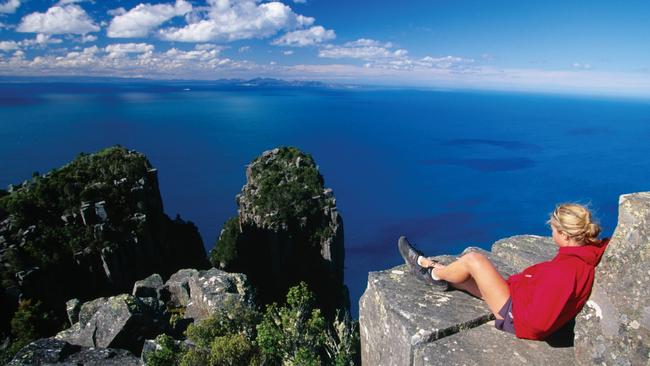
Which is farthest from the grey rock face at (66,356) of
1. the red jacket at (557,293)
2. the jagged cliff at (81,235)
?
the jagged cliff at (81,235)

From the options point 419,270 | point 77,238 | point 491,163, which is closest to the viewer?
point 419,270

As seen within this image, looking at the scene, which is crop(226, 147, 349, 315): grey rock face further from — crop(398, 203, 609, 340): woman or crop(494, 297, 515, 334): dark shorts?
crop(494, 297, 515, 334): dark shorts

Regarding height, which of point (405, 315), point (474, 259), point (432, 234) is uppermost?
point (474, 259)

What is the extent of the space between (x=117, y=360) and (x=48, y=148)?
596 feet

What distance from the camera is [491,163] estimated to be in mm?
189375

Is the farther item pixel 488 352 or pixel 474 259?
pixel 474 259

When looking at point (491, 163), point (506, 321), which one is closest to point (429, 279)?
point (506, 321)

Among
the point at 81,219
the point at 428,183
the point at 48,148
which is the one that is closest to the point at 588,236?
the point at 81,219

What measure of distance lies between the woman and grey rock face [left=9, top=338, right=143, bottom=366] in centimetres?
1205

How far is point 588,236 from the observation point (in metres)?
5.22

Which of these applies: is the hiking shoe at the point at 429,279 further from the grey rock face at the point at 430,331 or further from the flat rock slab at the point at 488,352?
the flat rock slab at the point at 488,352

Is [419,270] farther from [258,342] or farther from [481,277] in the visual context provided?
[258,342]

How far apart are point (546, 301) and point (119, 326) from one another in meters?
15.8

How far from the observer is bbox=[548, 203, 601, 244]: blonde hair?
5191 millimetres
